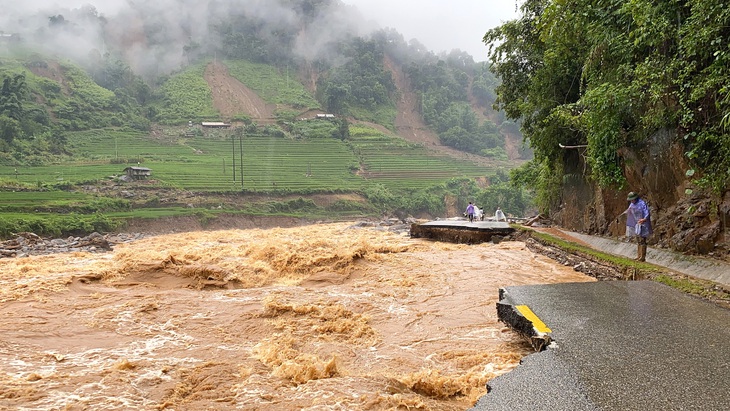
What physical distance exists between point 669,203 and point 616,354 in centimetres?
738

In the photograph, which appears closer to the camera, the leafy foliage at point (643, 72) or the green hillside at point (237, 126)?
the leafy foliage at point (643, 72)

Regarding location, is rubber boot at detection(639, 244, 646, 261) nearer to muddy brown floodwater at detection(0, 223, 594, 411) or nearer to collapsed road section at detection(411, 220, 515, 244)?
muddy brown floodwater at detection(0, 223, 594, 411)

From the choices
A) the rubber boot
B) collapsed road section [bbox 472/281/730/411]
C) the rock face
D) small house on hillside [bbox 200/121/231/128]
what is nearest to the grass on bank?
the rubber boot

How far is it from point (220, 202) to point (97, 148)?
18.9 metres

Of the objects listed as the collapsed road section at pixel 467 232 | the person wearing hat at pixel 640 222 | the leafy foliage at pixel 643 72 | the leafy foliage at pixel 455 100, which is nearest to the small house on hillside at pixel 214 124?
the leafy foliage at pixel 455 100

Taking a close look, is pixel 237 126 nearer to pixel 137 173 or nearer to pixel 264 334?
pixel 137 173

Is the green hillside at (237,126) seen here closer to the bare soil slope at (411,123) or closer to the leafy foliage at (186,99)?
the leafy foliage at (186,99)

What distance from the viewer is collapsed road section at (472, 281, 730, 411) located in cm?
331

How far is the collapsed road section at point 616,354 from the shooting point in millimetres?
3308

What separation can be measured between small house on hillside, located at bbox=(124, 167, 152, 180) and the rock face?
36990mm

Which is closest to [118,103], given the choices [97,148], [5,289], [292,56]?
[97,148]

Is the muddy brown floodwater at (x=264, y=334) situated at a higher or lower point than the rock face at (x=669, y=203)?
lower

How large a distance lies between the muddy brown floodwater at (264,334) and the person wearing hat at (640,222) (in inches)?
68.2

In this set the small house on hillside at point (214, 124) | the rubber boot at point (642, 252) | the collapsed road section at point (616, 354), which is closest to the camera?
the collapsed road section at point (616, 354)
